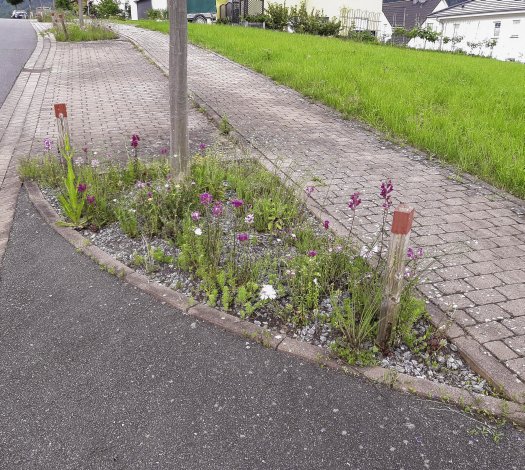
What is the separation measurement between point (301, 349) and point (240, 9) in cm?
3316

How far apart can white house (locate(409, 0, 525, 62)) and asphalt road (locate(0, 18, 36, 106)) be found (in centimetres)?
2654

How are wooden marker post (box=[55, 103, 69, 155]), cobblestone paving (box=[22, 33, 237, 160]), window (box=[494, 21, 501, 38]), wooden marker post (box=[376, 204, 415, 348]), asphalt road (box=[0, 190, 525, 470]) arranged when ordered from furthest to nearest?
1. window (box=[494, 21, 501, 38])
2. cobblestone paving (box=[22, 33, 237, 160])
3. wooden marker post (box=[55, 103, 69, 155])
4. wooden marker post (box=[376, 204, 415, 348])
5. asphalt road (box=[0, 190, 525, 470])

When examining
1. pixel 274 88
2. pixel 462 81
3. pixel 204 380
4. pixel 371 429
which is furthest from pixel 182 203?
pixel 462 81

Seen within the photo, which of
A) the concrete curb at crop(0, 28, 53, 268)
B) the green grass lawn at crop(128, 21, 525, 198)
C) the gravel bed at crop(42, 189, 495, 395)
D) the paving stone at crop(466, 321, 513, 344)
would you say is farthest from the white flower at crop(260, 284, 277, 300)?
the green grass lawn at crop(128, 21, 525, 198)

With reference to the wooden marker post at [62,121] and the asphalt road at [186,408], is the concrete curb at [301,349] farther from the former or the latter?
the wooden marker post at [62,121]

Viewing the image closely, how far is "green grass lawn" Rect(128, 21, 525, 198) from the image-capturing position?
6652mm

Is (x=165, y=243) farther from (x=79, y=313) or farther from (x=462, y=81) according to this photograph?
(x=462, y=81)

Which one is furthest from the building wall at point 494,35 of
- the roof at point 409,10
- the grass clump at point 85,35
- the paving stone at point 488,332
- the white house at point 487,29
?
the paving stone at point 488,332

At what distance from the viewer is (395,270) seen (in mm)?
2932

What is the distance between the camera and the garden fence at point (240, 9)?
107 ft

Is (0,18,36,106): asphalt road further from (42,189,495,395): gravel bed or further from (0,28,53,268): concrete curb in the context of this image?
(42,189,495,395): gravel bed

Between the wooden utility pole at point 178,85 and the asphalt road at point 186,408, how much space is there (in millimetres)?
2075

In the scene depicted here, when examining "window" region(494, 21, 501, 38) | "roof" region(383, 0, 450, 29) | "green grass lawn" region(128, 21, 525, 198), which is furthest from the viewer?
"roof" region(383, 0, 450, 29)

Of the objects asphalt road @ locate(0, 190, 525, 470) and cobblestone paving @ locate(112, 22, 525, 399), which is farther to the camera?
cobblestone paving @ locate(112, 22, 525, 399)
